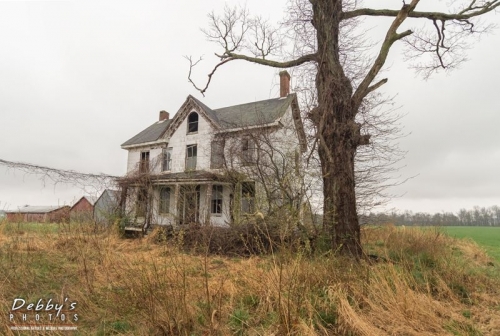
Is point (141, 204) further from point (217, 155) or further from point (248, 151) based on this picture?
point (248, 151)

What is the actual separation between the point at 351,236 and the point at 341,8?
663 cm

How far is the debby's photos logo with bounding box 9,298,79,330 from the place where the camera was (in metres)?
3.06

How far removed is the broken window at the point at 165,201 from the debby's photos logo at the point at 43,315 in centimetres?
1404

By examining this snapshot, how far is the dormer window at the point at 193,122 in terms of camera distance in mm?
19125

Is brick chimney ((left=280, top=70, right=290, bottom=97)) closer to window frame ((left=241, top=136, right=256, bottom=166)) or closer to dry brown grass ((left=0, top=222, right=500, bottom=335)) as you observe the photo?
window frame ((left=241, top=136, right=256, bottom=166))

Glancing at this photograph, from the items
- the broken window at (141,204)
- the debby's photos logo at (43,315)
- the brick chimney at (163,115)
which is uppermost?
the brick chimney at (163,115)

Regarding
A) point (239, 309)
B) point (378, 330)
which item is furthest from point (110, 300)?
point (378, 330)

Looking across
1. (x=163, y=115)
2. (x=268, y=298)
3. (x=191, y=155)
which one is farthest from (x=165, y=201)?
(x=268, y=298)

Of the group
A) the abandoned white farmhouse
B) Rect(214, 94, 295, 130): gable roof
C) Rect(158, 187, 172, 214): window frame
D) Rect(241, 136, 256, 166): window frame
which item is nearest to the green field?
the abandoned white farmhouse

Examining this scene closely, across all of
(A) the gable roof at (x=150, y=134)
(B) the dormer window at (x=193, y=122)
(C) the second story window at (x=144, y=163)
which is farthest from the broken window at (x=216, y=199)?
(A) the gable roof at (x=150, y=134)

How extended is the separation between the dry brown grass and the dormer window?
14.2 meters

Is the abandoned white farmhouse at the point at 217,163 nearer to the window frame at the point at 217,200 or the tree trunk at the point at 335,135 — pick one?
the window frame at the point at 217,200

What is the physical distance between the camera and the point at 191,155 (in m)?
18.8

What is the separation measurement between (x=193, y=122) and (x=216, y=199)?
584 cm
